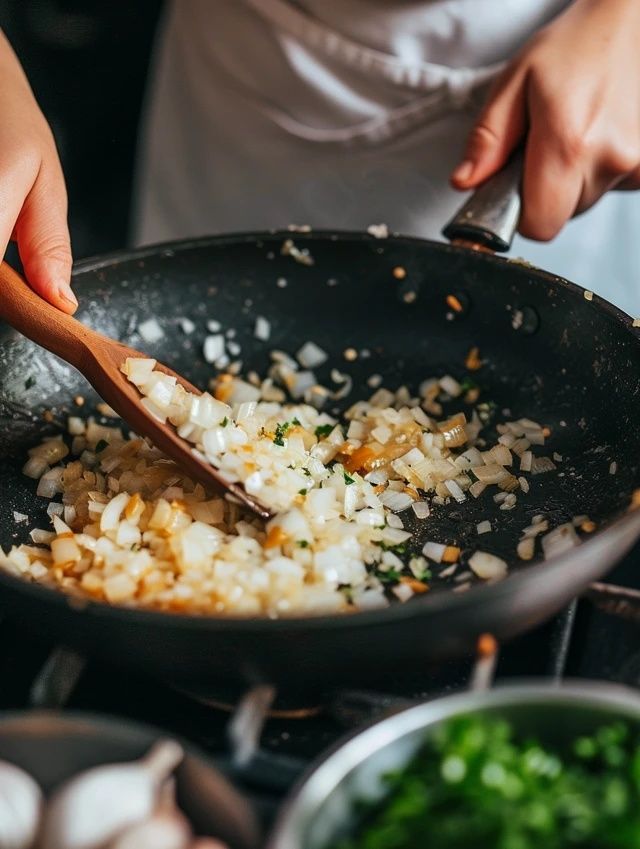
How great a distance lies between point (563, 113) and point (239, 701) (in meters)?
0.88

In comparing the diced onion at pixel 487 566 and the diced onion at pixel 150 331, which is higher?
the diced onion at pixel 487 566

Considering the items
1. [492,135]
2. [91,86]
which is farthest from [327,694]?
[91,86]

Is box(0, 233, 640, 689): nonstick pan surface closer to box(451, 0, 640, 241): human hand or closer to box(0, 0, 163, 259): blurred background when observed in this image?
box(451, 0, 640, 241): human hand

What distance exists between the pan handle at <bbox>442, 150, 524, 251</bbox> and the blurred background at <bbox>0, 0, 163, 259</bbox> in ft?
3.99

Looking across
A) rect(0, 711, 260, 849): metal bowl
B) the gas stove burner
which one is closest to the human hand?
the gas stove burner

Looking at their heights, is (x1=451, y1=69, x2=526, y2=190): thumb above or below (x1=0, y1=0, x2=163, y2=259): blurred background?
above

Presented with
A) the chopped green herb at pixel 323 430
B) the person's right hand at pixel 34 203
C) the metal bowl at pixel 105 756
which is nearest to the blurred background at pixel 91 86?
the person's right hand at pixel 34 203

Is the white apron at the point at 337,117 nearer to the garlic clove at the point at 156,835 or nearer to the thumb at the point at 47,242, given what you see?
the thumb at the point at 47,242

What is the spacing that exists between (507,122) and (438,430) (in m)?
0.44

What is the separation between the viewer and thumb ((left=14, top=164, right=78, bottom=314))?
1.14 meters

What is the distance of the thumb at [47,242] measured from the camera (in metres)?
1.14

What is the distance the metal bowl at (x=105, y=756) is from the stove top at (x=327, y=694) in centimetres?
13

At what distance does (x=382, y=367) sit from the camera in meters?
1.36

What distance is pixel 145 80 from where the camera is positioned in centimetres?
228
